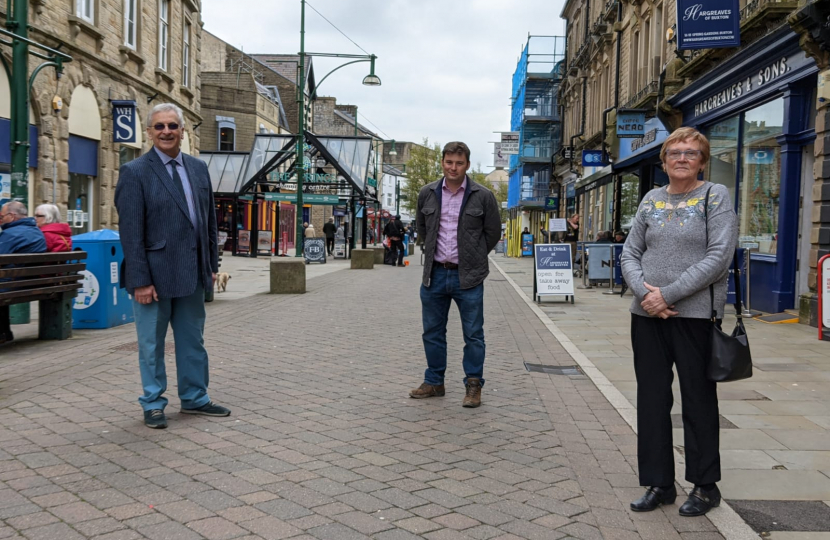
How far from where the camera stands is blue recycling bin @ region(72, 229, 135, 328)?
9.26m

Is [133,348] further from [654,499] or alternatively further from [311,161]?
[311,161]

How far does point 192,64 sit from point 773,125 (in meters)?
17.7

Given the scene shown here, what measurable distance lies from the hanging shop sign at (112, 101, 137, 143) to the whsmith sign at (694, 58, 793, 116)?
40.6 feet

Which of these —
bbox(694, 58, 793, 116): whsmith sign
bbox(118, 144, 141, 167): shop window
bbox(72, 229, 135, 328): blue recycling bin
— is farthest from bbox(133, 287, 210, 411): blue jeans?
bbox(118, 144, 141, 167): shop window

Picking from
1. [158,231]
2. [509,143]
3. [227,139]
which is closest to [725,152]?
[158,231]

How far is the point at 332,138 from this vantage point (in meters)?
28.2

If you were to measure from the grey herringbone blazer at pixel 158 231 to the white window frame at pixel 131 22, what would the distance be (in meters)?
15.2

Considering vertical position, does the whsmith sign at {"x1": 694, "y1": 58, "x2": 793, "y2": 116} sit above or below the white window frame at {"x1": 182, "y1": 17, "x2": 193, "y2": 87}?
below

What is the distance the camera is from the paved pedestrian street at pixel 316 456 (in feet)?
11.1

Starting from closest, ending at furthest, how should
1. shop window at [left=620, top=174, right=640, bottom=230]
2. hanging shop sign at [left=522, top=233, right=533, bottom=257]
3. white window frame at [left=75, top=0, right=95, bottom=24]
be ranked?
white window frame at [left=75, top=0, right=95, bottom=24]
shop window at [left=620, top=174, right=640, bottom=230]
hanging shop sign at [left=522, top=233, right=533, bottom=257]

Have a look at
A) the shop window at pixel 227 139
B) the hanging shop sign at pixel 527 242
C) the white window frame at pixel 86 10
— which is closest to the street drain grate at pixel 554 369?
the white window frame at pixel 86 10

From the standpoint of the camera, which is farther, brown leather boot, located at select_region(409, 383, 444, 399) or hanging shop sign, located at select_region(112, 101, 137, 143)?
hanging shop sign, located at select_region(112, 101, 137, 143)

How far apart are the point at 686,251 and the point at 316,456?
2.25 meters

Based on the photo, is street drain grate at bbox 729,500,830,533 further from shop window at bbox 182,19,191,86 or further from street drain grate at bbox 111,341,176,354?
shop window at bbox 182,19,191,86
